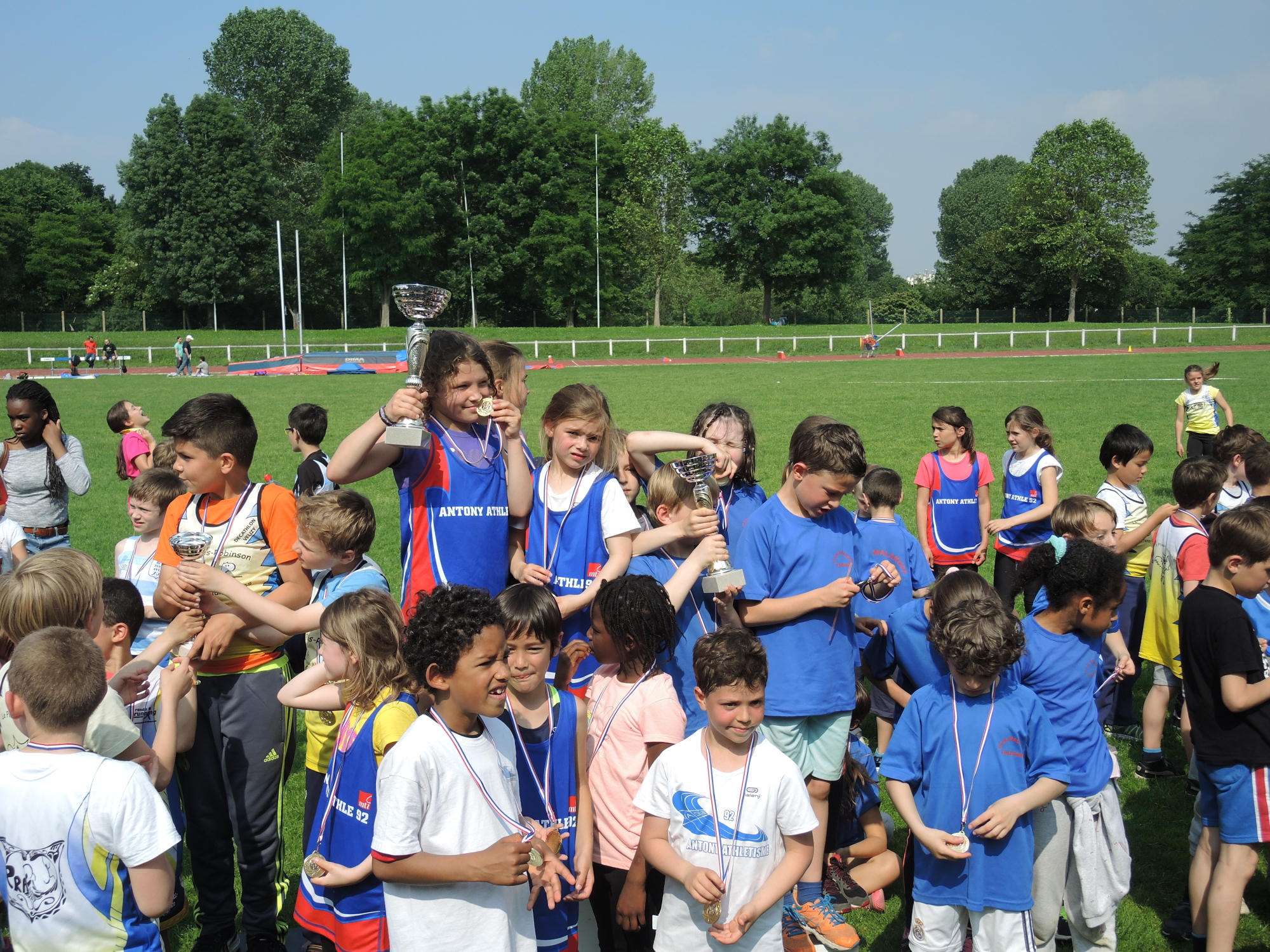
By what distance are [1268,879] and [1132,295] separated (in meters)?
85.5

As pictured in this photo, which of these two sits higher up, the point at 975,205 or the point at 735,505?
the point at 975,205

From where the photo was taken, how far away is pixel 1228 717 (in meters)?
3.69

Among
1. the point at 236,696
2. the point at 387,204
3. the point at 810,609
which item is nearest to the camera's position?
the point at 236,696

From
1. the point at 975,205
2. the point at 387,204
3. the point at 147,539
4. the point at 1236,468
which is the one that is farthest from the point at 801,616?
the point at 975,205

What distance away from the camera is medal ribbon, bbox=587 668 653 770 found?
11.8 ft

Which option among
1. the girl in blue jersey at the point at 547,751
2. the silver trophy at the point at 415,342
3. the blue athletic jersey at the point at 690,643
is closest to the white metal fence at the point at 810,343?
the silver trophy at the point at 415,342

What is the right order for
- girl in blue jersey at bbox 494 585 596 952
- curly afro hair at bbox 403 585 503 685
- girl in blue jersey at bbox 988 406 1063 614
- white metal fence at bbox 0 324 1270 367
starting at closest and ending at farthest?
curly afro hair at bbox 403 585 503 685 → girl in blue jersey at bbox 494 585 596 952 → girl in blue jersey at bbox 988 406 1063 614 → white metal fence at bbox 0 324 1270 367

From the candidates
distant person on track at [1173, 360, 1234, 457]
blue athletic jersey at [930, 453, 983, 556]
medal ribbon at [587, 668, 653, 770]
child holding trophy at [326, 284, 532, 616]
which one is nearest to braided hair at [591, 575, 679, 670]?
medal ribbon at [587, 668, 653, 770]

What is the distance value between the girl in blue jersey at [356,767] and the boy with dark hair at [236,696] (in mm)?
575

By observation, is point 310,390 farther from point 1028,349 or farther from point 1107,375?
point 1028,349

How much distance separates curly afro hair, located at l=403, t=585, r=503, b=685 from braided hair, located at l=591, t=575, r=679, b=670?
755mm

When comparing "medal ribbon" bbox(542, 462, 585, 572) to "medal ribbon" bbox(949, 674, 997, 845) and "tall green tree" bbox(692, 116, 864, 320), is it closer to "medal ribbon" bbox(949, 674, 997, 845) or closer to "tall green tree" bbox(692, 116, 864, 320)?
"medal ribbon" bbox(949, 674, 997, 845)

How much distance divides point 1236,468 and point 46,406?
8.33 metres

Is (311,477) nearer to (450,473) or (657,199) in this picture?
(450,473)
